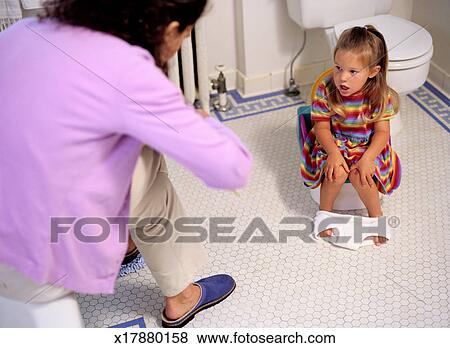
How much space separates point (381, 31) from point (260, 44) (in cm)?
52

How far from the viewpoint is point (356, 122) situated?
169 cm

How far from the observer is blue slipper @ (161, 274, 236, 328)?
4.87 ft

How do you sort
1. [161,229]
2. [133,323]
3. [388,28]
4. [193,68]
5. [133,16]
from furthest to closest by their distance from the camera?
[193,68]
[388,28]
[133,323]
[161,229]
[133,16]

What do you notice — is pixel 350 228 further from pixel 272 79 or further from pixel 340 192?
pixel 272 79

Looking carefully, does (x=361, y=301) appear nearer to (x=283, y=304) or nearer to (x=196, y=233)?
(x=283, y=304)

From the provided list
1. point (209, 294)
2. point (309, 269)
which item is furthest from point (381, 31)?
point (209, 294)

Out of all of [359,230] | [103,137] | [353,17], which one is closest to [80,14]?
[103,137]

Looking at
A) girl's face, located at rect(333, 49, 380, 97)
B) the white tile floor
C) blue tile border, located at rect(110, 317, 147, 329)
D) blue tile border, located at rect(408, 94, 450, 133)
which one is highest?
girl's face, located at rect(333, 49, 380, 97)

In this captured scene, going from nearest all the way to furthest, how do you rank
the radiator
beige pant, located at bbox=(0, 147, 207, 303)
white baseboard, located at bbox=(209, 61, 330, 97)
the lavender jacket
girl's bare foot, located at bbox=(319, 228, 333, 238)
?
the lavender jacket → beige pant, located at bbox=(0, 147, 207, 303) → girl's bare foot, located at bbox=(319, 228, 333, 238) → the radiator → white baseboard, located at bbox=(209, 61, 330, 97)

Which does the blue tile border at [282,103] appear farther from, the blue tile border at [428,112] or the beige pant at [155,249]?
the beige pant at [155,249]

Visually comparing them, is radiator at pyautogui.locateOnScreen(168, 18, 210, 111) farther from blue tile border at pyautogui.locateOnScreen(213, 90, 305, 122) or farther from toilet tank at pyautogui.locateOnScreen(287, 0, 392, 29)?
toilet tank at pyautogui.locateOnScreen(287, 0, 392, 29)

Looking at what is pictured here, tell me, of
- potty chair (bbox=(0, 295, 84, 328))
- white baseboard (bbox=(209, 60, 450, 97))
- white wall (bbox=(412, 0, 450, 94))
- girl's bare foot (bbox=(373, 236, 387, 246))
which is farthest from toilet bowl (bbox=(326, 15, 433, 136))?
potty chair (bbox=(0, 295, 84, 328))

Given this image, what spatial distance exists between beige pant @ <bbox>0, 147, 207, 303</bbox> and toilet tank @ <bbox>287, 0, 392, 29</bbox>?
42.0 inches

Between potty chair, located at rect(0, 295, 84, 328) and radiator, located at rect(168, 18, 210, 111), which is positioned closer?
potty chair, located at rect(0, 295, 84, 328)
